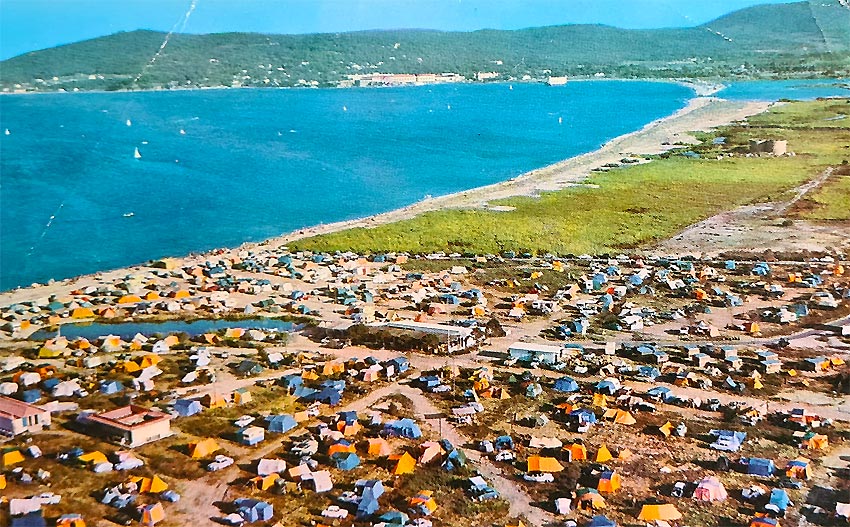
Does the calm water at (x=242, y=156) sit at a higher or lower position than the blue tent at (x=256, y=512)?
higher

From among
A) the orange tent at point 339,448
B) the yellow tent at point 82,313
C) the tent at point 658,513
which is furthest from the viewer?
the yellow tent at point 82,313

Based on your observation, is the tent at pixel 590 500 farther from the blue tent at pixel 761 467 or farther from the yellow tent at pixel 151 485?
the yellow tent at pixel 151 485

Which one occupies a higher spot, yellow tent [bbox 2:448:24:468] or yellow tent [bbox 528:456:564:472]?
yellow tent [bbox 2:448:24:468]

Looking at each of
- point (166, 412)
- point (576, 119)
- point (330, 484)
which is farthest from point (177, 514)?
point (576, 119)

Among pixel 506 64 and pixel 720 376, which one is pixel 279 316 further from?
pixel 506 64

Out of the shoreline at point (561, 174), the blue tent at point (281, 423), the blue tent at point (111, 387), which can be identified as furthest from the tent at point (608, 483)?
the shoreline at point (561, 174)

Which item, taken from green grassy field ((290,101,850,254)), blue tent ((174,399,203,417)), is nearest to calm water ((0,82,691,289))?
green grassy field ((290,101,850,254))

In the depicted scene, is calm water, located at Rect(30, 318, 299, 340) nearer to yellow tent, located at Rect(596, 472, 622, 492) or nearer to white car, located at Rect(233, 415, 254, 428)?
white car, located at Rect(233, 415, 254, 428)

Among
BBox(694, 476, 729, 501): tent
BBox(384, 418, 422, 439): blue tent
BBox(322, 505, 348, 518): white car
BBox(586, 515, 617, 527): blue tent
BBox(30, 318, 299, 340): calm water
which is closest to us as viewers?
BBox(586, 515, 617, 527): blue tent
